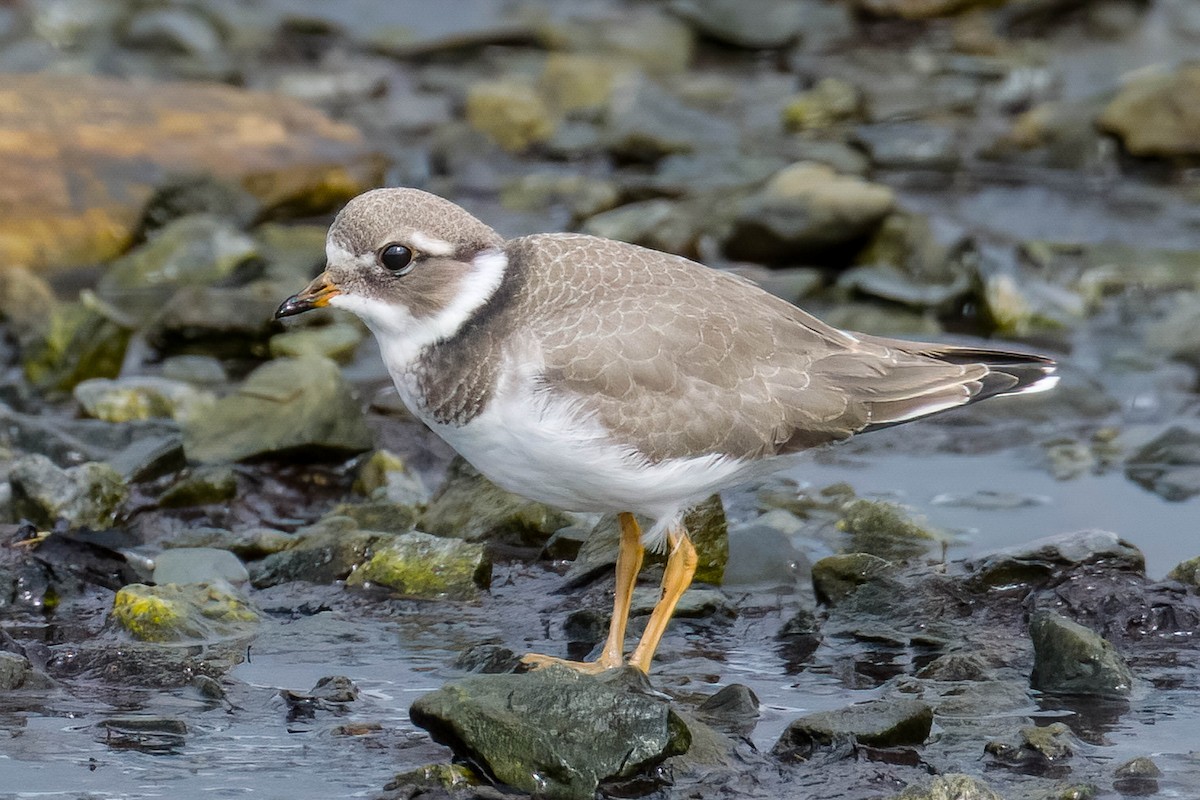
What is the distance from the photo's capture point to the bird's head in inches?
254

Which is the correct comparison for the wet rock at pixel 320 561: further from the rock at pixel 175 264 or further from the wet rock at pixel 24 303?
the rock at pixel 175 264

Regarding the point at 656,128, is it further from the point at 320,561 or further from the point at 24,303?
the point at 320,561

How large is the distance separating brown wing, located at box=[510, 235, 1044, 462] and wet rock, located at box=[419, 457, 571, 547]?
63.1 inches

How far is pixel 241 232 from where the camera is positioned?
1182 centimetres

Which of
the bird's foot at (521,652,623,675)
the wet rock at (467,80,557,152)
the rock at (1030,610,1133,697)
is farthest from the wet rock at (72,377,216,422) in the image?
the wet rock at (467,80,557,152)

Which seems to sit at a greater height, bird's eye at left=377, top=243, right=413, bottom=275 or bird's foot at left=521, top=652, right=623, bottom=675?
bird's eye at left=377, top=243, right=413, bottom=275

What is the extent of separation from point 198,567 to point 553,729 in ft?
8.43

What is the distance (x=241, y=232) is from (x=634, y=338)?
612 cm

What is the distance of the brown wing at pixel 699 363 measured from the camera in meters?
6.36

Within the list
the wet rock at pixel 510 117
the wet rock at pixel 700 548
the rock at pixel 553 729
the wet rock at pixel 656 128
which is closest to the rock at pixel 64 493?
the wet rock at pixel 700 548

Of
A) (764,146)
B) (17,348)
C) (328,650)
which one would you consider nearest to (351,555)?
(328,650)

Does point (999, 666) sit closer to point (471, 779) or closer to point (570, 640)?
point (570, 640)

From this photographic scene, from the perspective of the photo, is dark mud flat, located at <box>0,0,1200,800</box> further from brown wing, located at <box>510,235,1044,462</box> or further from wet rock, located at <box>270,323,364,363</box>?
brown wing, located at <box>510,235,1044,462</box>

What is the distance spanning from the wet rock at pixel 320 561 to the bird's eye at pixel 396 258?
1501mm
